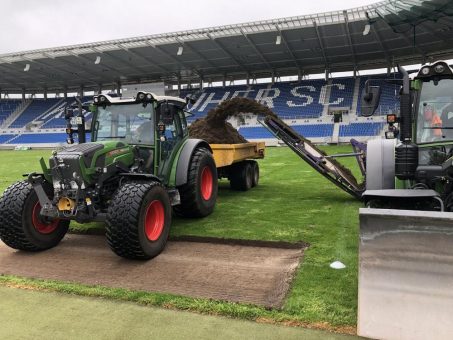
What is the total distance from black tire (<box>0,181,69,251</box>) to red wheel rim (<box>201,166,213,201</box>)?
257 centimetres

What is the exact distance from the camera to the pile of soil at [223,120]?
369 inches

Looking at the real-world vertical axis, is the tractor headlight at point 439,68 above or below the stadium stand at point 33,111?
below

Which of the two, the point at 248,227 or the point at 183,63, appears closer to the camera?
the point at 248,227

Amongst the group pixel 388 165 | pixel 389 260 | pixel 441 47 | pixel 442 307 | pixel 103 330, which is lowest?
pixel 103 330

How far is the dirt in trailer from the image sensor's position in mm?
4199

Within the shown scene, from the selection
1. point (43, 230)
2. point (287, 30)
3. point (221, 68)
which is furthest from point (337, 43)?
point (43, 230)

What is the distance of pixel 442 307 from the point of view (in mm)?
2988

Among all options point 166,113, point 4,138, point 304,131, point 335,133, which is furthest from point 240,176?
A: point 4,138

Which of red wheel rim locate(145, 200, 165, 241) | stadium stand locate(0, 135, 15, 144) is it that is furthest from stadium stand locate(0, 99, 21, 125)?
red wheel rim locate(145, 200, 165, 241)

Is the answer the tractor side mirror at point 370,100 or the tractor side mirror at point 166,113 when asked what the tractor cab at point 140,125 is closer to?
the tractor side mirror at point 166,113

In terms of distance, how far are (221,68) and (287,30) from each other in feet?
35.3

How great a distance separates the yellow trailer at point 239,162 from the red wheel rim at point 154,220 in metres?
3.24

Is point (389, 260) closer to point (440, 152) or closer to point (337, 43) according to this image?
point (440, 152)

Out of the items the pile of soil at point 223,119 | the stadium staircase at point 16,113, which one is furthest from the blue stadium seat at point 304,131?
the stadium staircase at point 16,113
